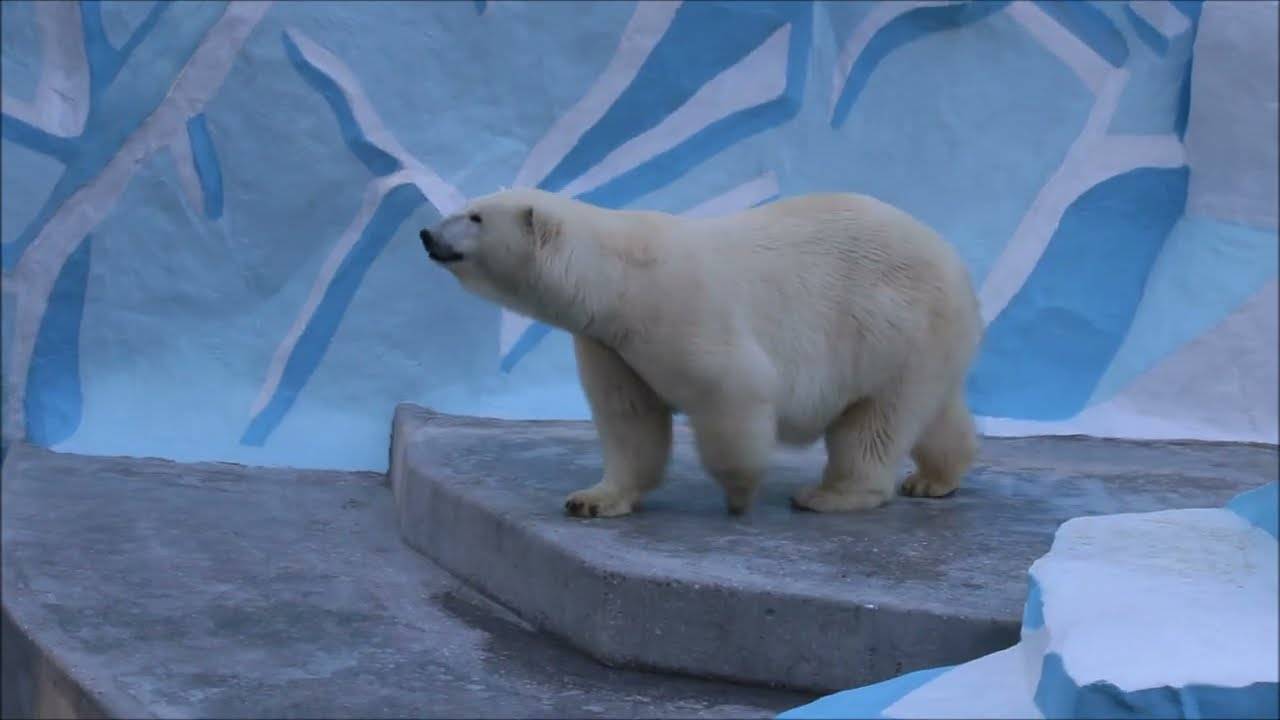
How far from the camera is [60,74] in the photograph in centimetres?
494

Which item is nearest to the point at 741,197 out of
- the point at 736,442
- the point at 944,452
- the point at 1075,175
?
the point at 1075,175

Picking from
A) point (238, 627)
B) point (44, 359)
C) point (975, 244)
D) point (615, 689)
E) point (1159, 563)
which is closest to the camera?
point (1159, 563)

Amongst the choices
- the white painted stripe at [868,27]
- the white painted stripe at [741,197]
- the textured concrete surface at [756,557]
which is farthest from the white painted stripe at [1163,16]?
the textured concrete surface at [756,557]

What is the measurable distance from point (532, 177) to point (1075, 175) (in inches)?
84.3

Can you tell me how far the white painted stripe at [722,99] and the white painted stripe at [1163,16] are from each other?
4.82 feet

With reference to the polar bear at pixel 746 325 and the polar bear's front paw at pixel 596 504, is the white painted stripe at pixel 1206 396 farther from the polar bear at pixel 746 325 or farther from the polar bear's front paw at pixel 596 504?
the polar bear's front paw at pixel 596 504

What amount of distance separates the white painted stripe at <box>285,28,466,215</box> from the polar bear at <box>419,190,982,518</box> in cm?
209

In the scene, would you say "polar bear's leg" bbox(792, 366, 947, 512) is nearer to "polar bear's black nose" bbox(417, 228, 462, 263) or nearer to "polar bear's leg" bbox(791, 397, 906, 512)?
"polar bear's leg" bbox(791, 397, 906, 512)

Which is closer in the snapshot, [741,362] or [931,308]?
[741,362]

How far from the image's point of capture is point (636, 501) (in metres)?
3.15

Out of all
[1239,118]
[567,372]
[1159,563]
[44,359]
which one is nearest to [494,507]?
[1159,563]

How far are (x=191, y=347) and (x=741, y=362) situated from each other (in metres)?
2.60

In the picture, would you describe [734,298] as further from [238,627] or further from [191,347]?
[191,347]

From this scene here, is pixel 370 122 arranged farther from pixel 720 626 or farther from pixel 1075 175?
pixel 720 626
